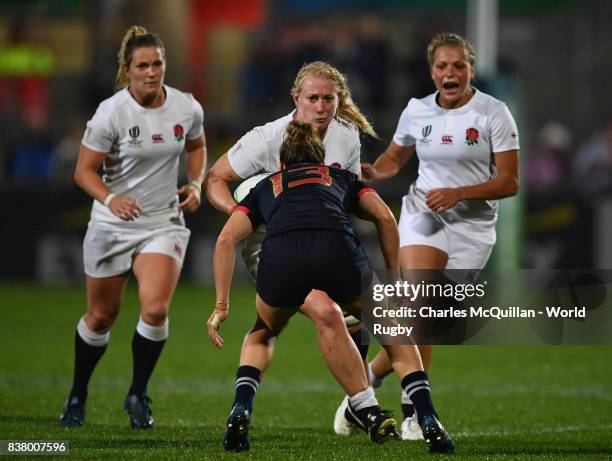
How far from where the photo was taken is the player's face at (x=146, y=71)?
8.02 meters

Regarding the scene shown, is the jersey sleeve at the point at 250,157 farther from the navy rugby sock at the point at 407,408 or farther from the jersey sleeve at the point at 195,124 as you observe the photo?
the navy rugby sock at the point at 407,408

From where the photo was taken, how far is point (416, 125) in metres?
7.99

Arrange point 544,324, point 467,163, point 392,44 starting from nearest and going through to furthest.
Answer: point 544,324, point 467,163, point 392,44

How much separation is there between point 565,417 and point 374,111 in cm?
1178

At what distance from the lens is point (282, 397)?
32.0 ft

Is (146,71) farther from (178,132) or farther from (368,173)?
(368,173)

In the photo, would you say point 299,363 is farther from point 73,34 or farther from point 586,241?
point 73,34

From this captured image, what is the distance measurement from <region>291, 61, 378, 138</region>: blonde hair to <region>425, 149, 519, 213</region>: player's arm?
21.5 inches

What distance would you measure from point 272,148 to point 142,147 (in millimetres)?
1272

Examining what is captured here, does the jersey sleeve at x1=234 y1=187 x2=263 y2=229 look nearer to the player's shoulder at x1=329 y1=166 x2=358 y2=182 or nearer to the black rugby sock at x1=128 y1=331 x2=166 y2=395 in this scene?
the player's shoulder at x1=329 y1=166 x2=358 y2=182

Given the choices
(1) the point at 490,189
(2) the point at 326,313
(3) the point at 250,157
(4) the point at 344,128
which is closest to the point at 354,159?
(4) the point at 344,128

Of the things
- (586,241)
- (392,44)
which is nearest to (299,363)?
(586,241)

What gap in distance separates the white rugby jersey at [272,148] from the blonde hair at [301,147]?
45 cm

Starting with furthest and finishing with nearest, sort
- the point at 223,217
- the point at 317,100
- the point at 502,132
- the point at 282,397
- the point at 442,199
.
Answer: the point at 223,217
the point at 282,397
the point at 502,132
the point at 442,199
the point at 317,100
